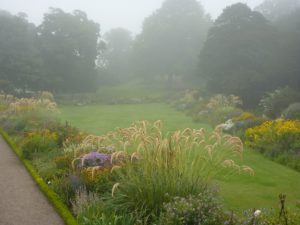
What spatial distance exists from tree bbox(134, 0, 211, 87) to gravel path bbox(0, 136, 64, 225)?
2975 centimetres

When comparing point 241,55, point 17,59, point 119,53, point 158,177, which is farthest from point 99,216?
point 119,53

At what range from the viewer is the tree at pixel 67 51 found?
115 ft

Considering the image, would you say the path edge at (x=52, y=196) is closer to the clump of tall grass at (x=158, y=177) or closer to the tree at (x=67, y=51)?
the clump of tall grass at (x=158, y=177)

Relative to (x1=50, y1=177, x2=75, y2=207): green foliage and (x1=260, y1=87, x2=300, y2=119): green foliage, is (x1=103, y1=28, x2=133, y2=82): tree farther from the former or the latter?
(x1=50, y1=177, x2=75, y2=207): green foliage

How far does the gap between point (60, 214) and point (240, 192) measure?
153 inches

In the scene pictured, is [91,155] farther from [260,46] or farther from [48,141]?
[260,46]

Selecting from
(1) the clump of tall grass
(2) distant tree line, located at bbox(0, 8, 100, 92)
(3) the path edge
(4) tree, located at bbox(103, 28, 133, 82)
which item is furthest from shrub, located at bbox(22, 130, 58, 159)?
(4) tree, located at bbox(103, 28, 133, 82)

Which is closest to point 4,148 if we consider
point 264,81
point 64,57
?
point 264,81

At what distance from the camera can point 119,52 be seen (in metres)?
52.3

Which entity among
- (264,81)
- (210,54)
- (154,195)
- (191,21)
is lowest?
(154,195)

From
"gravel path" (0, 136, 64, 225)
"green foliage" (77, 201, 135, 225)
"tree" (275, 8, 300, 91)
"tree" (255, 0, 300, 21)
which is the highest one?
"tree" (255, 0, 300, 21)

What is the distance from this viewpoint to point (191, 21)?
135 feet

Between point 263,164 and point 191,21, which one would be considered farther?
point 191,21

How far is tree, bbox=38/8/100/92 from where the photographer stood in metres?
35.2
